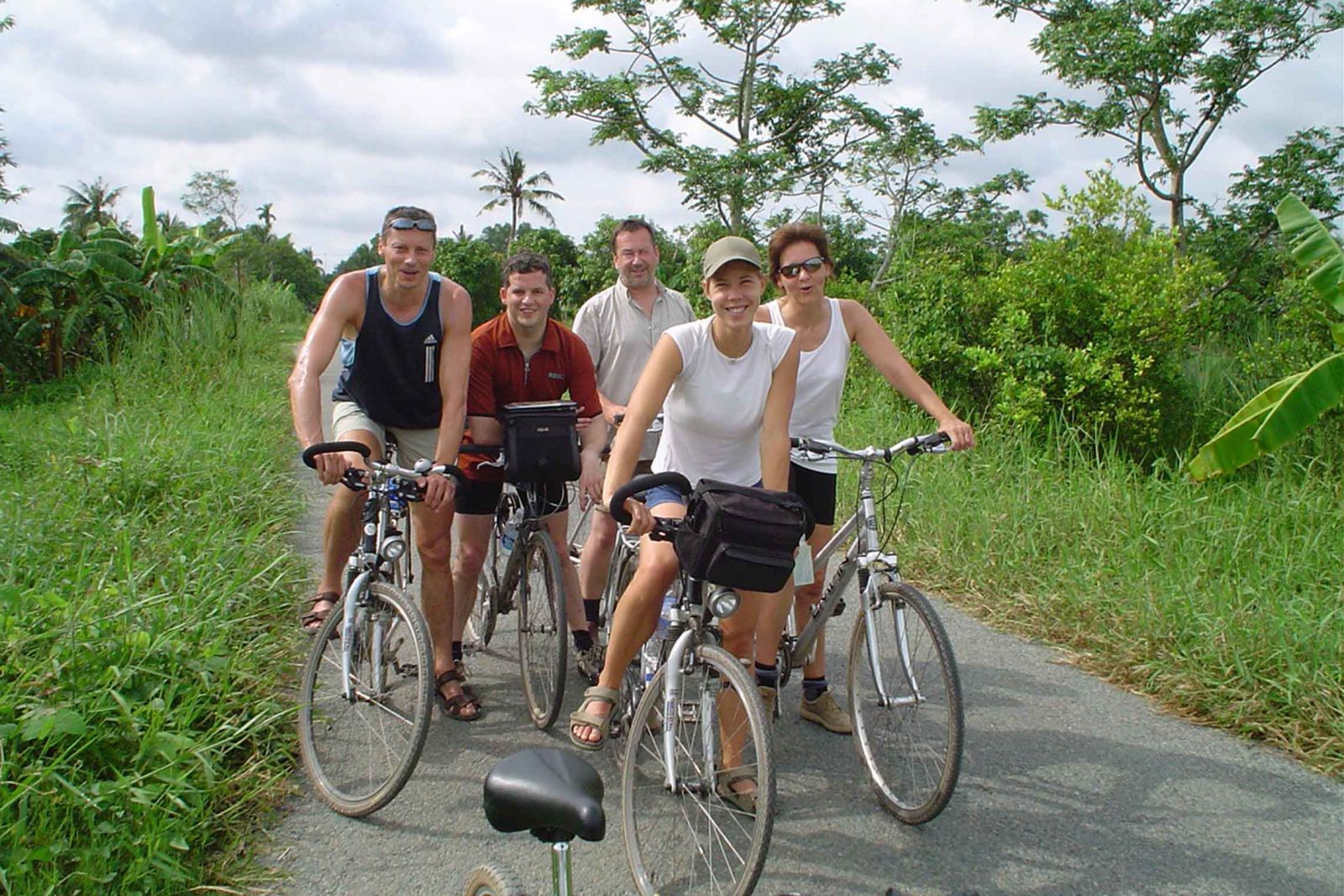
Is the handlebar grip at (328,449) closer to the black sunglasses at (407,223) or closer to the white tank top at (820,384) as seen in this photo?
the black sunglasses at (407,223)

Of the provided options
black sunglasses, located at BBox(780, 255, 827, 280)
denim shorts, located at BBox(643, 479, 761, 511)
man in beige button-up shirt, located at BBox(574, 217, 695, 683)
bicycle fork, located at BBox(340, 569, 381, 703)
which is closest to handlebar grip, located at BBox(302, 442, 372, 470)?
bicycle fork, located at BBox(340, 569, 381, 703)

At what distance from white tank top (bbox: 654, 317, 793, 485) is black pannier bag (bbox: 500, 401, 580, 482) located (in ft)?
2.17

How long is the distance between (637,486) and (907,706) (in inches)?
51.9

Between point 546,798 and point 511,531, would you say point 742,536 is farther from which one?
point 511,531

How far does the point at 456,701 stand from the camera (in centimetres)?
449

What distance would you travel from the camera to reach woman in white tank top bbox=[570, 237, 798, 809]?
3.49 m

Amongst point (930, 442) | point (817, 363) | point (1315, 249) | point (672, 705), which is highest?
point (1315, 249)

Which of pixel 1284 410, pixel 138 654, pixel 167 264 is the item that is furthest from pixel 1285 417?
pixel 167 264

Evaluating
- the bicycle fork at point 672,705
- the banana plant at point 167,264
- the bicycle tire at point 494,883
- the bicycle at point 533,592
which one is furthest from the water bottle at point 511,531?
the banana plant at point 167,264

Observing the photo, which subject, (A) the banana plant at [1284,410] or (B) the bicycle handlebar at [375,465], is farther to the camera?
(A) the banana plant at [1284,410]

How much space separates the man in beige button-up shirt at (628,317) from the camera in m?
5.17

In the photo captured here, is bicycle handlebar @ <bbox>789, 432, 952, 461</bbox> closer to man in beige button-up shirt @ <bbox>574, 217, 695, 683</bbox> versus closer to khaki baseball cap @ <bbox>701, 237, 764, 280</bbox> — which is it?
khaki baseball cap @ <bbox>701, 237, 764, 280</bbox>

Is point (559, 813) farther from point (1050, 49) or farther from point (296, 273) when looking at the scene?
point (296, 273)

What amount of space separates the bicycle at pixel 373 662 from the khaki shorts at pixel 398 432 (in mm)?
585
